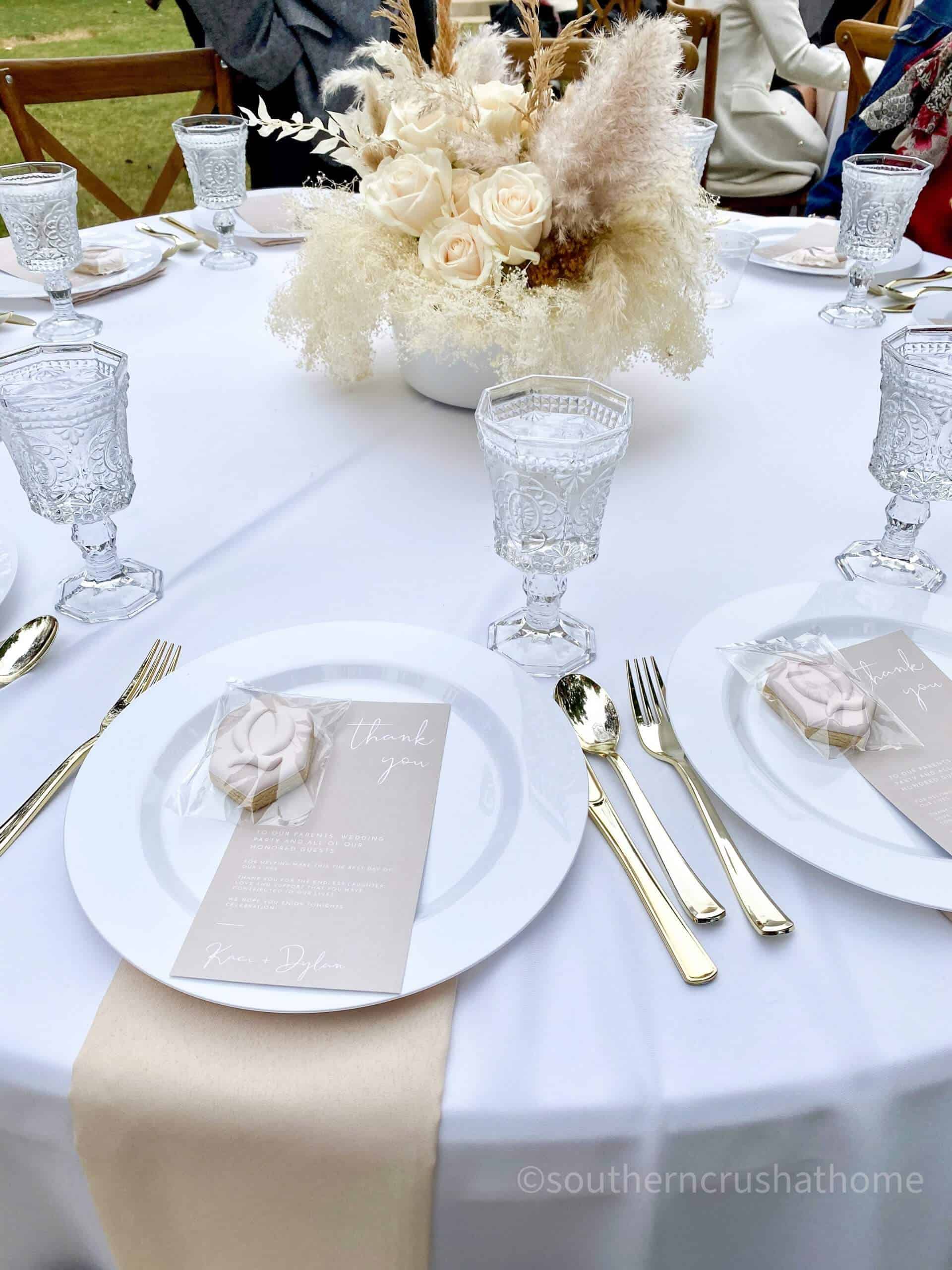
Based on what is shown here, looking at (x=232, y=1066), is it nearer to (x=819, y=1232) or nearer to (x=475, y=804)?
(x=475, y=804)

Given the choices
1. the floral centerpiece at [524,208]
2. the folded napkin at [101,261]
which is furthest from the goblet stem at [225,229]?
the floral centerpiece at [524,208]

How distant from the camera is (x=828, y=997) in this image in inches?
18.0

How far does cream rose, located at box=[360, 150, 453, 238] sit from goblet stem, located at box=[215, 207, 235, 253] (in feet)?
1.94

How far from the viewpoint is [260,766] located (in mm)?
529

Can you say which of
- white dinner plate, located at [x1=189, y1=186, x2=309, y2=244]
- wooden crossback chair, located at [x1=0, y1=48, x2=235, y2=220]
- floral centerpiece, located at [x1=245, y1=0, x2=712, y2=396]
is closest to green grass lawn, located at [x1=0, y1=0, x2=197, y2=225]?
wooden crossback chair, located at [x1=0, y1=48, x2=235, y2=220]

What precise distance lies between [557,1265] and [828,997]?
0.69 ft

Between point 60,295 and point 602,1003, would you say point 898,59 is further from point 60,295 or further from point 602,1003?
point 602,1003

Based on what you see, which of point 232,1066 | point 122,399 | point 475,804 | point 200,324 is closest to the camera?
point 232,1066

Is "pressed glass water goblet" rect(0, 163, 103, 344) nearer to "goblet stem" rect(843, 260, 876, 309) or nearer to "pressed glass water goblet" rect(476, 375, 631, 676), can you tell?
"pressed glass water goblet" rect(476, 375, 631, 676)

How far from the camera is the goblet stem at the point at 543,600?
69 cm

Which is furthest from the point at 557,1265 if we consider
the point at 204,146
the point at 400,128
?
the point at 204,146

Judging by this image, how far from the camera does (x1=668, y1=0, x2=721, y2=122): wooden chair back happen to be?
2.16 meters

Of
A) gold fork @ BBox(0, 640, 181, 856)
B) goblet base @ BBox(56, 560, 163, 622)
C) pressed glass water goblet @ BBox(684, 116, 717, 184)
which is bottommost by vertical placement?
gold fork @ BBox(0, 640, 181, 856)

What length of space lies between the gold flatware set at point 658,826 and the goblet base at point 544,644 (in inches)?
1.1
